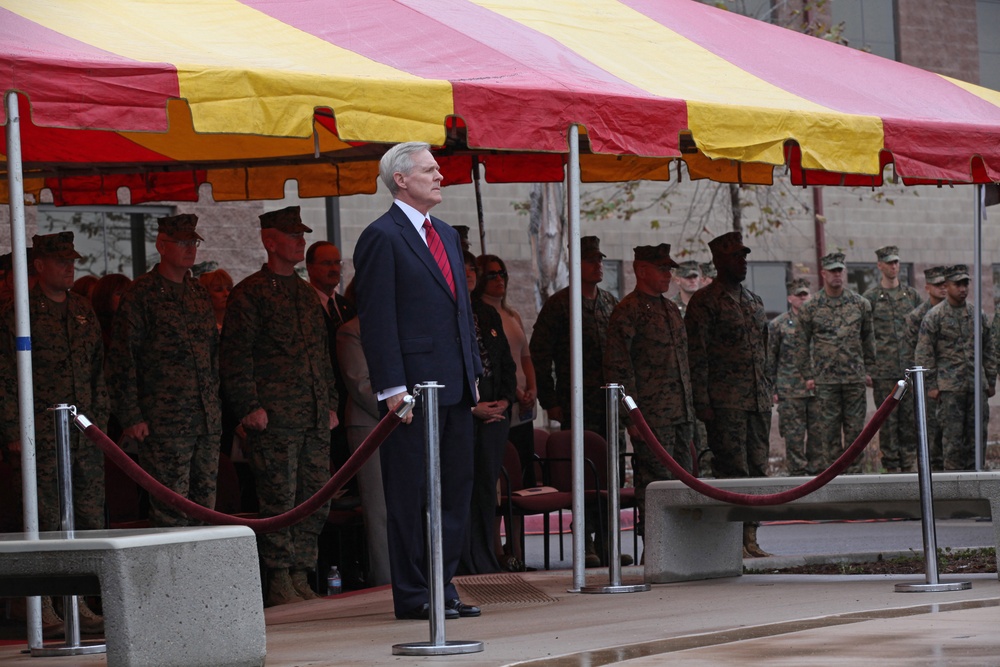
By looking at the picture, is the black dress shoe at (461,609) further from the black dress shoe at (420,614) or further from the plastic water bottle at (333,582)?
the plastic water bottle at (333,582)

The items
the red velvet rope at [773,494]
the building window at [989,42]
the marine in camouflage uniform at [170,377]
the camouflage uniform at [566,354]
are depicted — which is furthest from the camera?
the building window at [989,42]

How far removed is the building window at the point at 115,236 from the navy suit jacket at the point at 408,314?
10727 mm

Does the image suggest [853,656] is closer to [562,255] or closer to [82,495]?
[82,495]

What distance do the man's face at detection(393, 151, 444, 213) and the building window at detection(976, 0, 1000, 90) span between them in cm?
2038

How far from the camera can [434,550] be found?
264 inches

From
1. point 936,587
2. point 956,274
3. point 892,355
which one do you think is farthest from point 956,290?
point 936,587

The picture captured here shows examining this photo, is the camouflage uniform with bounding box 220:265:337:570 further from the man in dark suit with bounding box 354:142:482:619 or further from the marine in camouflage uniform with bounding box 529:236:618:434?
the marine in camouflage uniform with bounding box 529:236:618:434

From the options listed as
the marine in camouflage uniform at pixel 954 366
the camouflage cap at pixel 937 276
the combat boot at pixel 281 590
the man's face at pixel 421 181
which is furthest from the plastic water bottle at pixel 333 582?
the camouflage cap at pixel 937 276

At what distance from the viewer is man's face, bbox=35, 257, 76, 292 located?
8.91m

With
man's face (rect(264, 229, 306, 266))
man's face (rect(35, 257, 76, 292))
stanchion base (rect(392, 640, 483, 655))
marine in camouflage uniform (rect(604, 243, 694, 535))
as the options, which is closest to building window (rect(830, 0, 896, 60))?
marine in camouflage uniform (rect(604, 243, 694, 535))

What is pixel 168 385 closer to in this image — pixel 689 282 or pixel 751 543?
pixel 751 543

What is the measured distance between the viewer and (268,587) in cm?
988

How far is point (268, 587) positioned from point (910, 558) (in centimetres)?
412

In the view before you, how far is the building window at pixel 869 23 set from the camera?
2486cm
